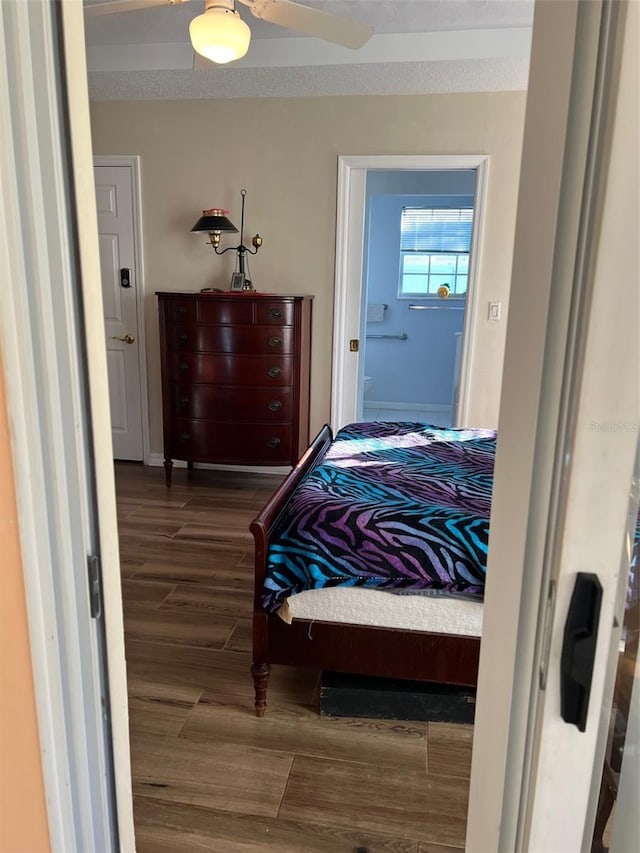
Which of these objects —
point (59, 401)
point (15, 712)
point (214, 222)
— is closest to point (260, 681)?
point (15, 712)

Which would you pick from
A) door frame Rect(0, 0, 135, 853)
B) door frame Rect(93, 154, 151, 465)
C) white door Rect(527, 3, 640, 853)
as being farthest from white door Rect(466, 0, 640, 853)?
door frame Rect(93, 154, 151, 465)

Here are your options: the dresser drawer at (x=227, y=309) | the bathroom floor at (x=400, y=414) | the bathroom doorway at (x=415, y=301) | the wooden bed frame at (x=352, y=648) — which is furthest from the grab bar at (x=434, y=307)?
the wooden bed frame at (x=352, y=648)

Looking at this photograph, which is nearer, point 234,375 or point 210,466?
point 234,375

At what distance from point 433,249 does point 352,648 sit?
16.9 ft

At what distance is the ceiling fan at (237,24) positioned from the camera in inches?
77.0

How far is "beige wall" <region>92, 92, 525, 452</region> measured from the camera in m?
3.64

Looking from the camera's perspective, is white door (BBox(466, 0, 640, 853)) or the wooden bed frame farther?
the wooden bed frame

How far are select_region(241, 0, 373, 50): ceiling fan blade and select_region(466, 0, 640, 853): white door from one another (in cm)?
189

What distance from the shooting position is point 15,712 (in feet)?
2.57

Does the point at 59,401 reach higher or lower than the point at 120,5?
lower

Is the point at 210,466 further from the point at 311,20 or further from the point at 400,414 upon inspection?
the point at 311,20

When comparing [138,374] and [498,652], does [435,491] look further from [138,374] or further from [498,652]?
[138,374]

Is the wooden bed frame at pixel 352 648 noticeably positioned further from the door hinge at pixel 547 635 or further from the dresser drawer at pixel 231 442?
the dresser drawer at pixel 231 442

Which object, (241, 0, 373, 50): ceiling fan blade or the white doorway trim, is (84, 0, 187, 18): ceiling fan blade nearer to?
(241, 0, 373, 50): ceiling fan blade
